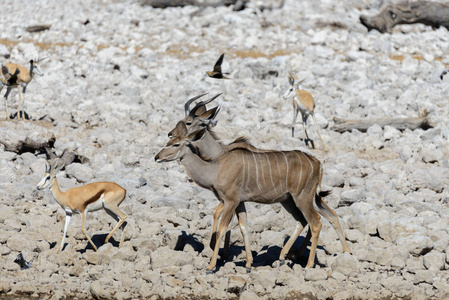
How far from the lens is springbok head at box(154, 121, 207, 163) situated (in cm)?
768

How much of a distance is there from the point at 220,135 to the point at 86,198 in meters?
5.40

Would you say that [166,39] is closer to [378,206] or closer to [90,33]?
[90,33]

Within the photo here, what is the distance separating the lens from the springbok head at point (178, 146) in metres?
7.68

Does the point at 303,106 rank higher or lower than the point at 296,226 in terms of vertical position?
lower

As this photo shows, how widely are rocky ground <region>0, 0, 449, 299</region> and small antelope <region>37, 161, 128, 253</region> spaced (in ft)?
1.26

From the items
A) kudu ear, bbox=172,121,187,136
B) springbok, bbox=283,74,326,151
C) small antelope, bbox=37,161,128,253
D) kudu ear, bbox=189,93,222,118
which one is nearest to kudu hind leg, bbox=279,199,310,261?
kudu ear, bbox=172,121,187,136

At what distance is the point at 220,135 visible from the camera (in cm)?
1321

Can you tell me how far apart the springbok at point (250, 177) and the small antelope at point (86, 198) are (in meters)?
1.04

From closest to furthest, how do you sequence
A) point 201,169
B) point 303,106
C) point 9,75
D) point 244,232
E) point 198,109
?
1. point 201,169
2. point 244,232
3. point 198,109
4. point 303,106
5. point 9,75

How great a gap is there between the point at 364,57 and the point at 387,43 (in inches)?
76.3

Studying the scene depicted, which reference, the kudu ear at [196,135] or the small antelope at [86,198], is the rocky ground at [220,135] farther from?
the kudu ear at [196,135]

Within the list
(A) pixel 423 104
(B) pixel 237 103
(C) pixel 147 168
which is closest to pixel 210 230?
(C) pixel 147 168

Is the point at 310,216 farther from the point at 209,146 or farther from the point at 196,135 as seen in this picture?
the point at 196,135

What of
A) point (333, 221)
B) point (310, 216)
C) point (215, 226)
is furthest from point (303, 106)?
point (310, 216)
